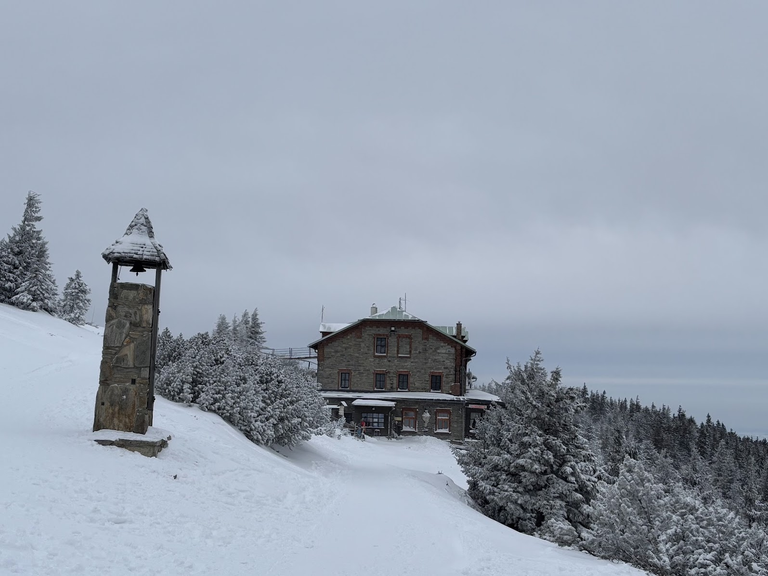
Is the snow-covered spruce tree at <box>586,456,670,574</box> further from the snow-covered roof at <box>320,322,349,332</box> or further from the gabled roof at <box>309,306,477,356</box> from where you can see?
the snow-covered roof at <box>320,322,349,332</box>

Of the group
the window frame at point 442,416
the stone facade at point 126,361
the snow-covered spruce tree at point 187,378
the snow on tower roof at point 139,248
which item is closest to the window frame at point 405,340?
the window frame at point 442,416


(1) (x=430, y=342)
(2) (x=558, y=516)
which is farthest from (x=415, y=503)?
(1) (x=430, y=342)

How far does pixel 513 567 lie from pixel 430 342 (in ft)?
123

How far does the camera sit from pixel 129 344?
44.1ft

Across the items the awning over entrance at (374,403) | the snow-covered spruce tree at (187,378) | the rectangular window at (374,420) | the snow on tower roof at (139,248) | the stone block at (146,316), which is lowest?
the rectangular window at (374,420)

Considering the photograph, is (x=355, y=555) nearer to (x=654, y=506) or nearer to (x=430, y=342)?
(x=654, y=506)

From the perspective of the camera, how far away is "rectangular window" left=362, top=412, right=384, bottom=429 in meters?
44.6

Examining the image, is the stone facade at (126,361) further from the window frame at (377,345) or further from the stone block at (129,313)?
the window frame at (377,345)

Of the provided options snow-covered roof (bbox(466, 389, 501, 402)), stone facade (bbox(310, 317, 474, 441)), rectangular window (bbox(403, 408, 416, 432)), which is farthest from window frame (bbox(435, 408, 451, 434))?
snow-covered roof (bbox(466, 389, 501, 402))

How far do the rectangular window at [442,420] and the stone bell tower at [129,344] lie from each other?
33.1m

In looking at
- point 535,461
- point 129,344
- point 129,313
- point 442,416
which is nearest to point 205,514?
point 129,344

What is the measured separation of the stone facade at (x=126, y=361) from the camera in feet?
42.4

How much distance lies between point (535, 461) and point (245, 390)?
10.2 metres

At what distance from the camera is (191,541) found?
863cm
